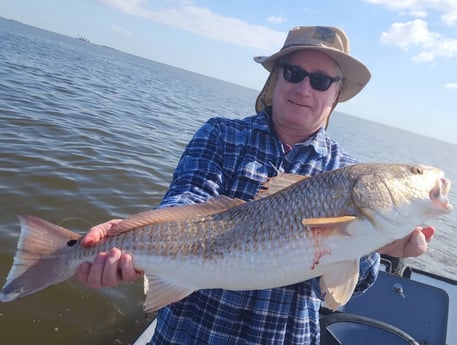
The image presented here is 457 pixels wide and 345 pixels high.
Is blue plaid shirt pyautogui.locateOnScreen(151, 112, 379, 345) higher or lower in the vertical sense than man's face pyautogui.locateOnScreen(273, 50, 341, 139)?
lower

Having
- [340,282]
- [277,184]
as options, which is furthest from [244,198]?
[340,282]

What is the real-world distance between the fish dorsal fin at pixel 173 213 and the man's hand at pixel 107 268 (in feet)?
0.61

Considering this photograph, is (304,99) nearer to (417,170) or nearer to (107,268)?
(417,170)

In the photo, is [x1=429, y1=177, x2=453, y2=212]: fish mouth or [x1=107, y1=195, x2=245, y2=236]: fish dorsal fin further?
[x1=107, y1=195, x2=245, y2=236]: fish dorsal fin

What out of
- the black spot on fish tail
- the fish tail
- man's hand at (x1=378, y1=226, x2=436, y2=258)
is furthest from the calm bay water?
man's hand at (x1=378, y1=226, x2=436, y2=258)

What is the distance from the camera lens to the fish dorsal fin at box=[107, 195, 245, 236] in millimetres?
2979

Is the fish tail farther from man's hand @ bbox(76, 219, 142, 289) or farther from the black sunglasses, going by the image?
the black sunglasses

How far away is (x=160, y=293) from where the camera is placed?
2.88 metres

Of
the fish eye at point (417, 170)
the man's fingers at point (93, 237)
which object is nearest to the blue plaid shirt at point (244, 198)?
the man's fingers at point (93, 237)

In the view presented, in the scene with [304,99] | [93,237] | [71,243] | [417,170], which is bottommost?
[71,243]

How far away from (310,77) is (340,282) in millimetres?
1937

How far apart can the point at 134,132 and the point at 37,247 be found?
16661 millimetres

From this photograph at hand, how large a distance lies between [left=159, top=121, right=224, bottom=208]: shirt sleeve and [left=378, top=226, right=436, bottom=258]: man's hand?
1.52m

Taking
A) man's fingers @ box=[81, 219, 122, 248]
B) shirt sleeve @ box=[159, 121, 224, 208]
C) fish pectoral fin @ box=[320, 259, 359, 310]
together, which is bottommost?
man's fingers @ box=[81, 219, 122, 248]
